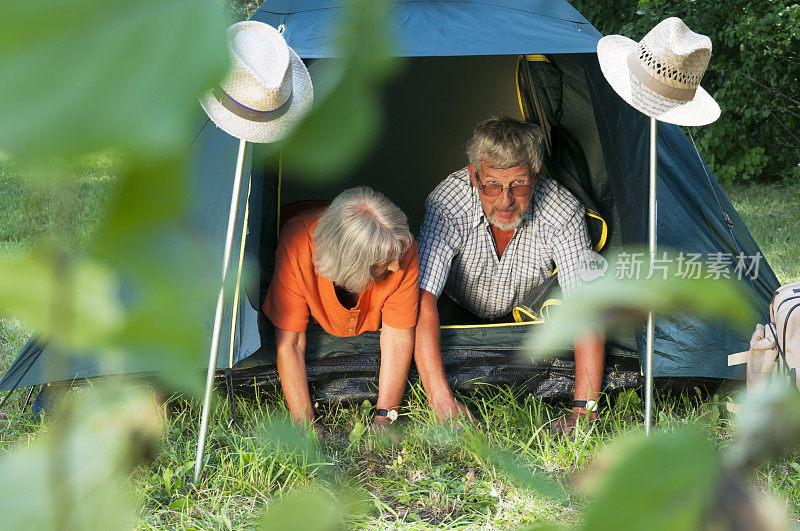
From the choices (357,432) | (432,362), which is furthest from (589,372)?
(357,432)

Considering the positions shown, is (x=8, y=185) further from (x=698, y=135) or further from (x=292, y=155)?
(x=698, y=135)

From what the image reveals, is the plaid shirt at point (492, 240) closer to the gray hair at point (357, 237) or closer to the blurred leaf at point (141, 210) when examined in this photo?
the gray hair at point (357, 237)

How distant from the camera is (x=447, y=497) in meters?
1.68

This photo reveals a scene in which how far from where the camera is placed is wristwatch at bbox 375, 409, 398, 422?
202 centimetres

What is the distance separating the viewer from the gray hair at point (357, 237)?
1.88 meters

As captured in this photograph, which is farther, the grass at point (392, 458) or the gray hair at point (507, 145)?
the gray hair at point (507, 145)

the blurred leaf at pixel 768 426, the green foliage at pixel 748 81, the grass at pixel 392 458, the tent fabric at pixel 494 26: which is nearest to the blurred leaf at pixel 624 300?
the blurred leaf at pixel 768 426

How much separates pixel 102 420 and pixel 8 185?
3.0 inches

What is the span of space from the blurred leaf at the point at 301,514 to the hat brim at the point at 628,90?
1616mm

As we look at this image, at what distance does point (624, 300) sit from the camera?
0.20 metres

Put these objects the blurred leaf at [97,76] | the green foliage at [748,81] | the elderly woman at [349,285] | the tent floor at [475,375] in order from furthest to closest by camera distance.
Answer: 1. the green foliage at [748,81]
2. the tent floor at [475,375]
3. the elderly woman at [349,285]
4. the blurred leaf at [97,76]

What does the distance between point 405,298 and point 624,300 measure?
6.06ft

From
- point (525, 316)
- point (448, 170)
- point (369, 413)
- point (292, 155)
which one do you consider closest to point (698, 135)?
point (448, 170)

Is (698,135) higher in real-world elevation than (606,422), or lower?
lower
